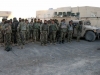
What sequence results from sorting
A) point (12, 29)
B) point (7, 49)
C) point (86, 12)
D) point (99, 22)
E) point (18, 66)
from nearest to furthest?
point (18, 66) → point (7, 49) → point (12, 29) → point (99, 22) → point (86, 12)

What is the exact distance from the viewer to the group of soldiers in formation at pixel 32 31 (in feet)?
37.0

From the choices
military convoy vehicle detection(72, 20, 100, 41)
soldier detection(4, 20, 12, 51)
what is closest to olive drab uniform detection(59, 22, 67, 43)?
military convoy vehicle detection(72, 20, 100, 41)

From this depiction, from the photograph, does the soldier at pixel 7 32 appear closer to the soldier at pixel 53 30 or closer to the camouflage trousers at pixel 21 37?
the camouflage trousers at pixel 21 37

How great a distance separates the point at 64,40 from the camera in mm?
14094

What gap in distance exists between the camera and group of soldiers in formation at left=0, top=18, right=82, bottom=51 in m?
11.3

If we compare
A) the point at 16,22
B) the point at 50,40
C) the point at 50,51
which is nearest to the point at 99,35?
the point at 50,40

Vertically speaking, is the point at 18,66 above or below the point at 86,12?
below

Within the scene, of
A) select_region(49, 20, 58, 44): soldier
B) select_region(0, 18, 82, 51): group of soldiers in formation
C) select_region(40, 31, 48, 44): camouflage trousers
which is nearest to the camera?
select_region(0, 18, 82, 51): group of soldiers in formation

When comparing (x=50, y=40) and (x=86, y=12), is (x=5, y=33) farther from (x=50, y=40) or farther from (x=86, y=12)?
(x=86, y=12)

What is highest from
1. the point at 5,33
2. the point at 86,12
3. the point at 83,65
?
the point at 86,12

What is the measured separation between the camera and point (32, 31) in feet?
45.1

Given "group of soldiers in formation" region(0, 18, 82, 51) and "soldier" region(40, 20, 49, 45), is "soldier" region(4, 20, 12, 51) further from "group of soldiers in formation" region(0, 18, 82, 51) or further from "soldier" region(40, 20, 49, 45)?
"soldier" region(40, 20, 49, 45)

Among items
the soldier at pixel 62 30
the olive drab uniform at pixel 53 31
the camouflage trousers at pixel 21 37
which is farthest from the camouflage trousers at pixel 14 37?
the soldier at pixel 62 30

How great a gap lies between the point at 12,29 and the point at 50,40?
2.76 meters
